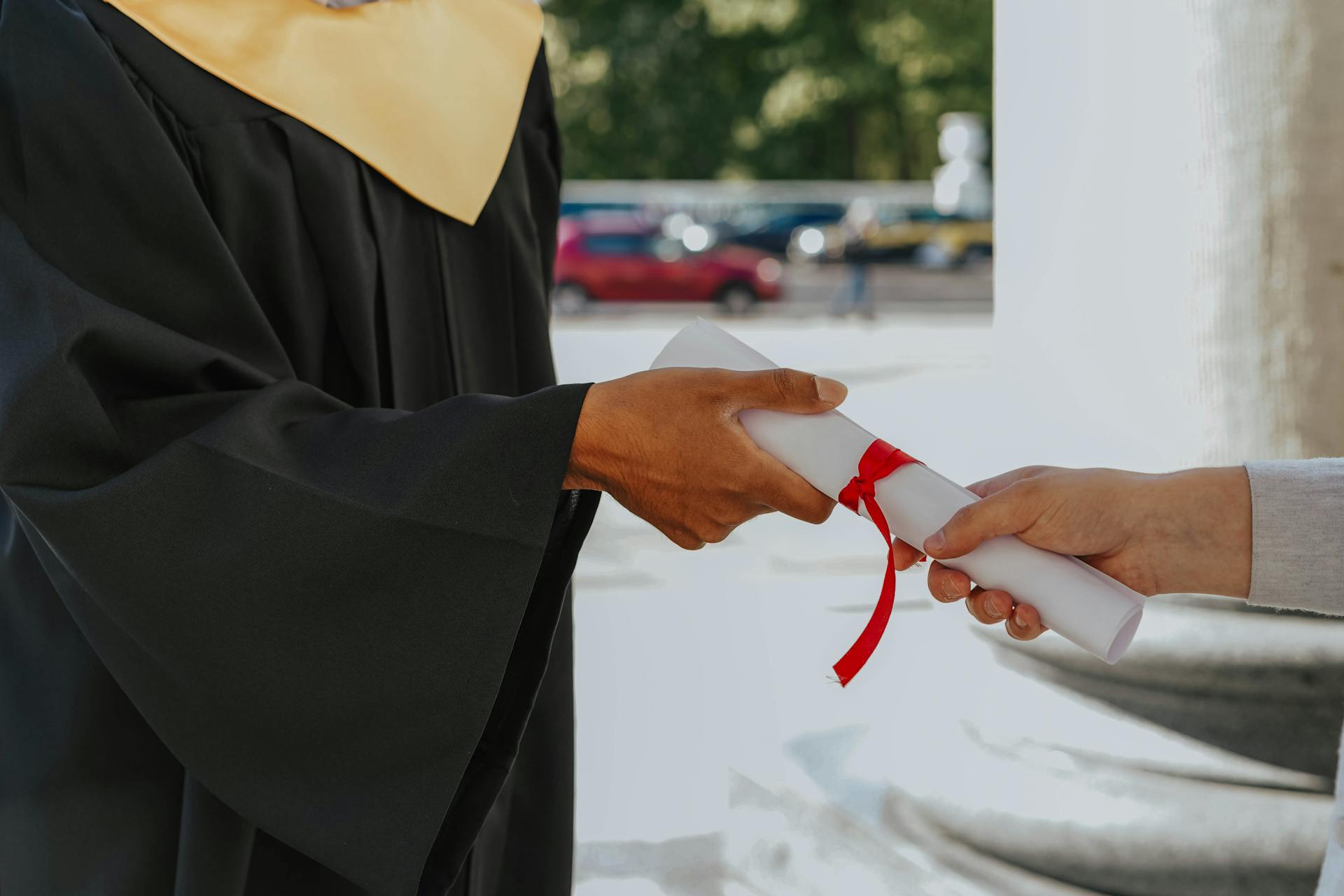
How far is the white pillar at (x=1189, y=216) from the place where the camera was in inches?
93.6

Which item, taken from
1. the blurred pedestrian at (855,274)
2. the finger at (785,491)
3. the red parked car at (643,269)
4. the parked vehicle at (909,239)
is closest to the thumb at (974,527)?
the finger at (785,491)

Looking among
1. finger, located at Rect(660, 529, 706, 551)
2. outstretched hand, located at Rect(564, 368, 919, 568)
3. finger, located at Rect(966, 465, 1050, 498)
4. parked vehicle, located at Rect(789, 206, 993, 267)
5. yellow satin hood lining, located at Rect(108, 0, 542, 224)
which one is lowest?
finger, located at Rect(660, 529, 706, 551)

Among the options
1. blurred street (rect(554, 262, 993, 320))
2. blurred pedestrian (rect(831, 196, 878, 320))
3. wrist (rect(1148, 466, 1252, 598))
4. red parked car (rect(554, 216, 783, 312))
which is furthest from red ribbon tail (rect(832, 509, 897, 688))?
red parked car (rect(554, 216, 783, 312))

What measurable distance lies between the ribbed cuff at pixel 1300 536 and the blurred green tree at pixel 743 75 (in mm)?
19315

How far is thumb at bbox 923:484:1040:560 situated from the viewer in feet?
4.56

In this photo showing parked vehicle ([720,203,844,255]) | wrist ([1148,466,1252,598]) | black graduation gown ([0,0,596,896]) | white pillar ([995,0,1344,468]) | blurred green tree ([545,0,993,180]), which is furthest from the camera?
blurred green tree ([545,0,993,180])

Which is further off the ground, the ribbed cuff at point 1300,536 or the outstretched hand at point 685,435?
the outstretched hand at point 685,435

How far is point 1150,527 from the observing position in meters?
1.60

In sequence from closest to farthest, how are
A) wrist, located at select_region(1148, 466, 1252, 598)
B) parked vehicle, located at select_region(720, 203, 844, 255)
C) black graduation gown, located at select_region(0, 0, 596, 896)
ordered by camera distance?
1. black graduation gown, located at select_region(0, 0, 596, 896)
2. wrist, located at select_region(1148, 466, 1252, 598)
3. parked vehicle, located at select_region(720, 203, 844, 255)

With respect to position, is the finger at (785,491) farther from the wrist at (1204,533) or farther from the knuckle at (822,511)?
the wrist at (1204,533)

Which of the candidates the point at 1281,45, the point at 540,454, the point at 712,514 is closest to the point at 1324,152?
the point at 1281,45

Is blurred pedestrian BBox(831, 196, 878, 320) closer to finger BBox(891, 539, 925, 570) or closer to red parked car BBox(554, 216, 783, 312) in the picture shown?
red parked car BBox(554, 216, 783, 312)

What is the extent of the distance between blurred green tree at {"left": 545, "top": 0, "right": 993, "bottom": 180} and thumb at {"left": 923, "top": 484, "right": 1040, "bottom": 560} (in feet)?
63.7

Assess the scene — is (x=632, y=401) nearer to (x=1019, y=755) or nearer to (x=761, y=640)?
(x=1019, y=755)
